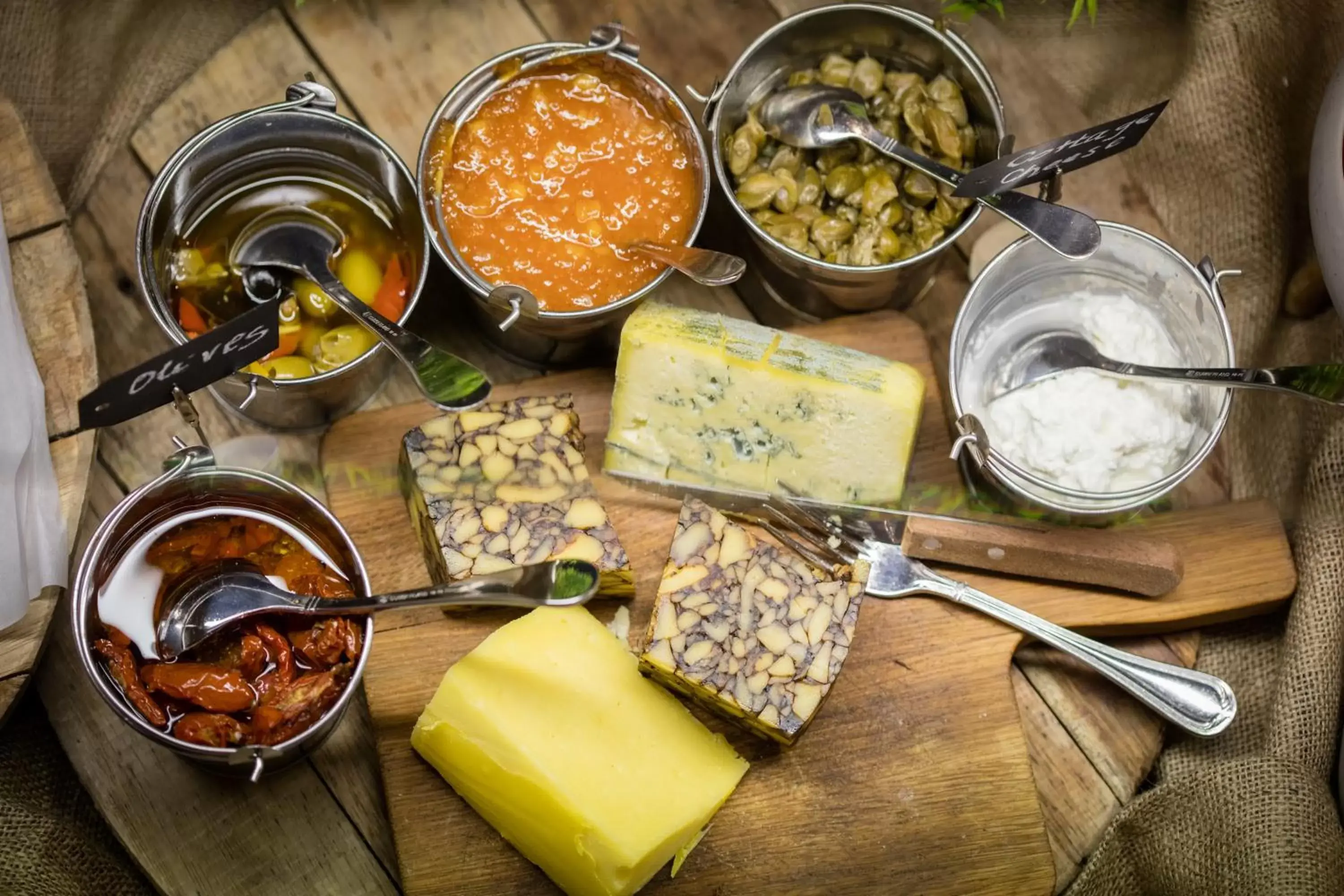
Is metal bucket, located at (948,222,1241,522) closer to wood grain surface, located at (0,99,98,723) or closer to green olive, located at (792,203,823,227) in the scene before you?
green olive, located at (792,203,823,227)

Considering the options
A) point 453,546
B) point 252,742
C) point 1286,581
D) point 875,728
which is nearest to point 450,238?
point 453,546

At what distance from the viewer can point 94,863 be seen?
2.20m

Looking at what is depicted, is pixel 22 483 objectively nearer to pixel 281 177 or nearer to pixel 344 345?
pixel 344 345

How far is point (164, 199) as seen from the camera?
2.19 meters

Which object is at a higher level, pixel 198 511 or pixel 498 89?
pixel 498 89

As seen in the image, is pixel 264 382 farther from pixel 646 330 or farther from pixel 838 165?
pixel 838 165

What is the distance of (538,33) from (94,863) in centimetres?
182

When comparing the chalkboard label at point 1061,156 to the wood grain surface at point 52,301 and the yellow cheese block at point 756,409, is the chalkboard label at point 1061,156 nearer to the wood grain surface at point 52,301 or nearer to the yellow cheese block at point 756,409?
the yellow cheese block at point 756,409

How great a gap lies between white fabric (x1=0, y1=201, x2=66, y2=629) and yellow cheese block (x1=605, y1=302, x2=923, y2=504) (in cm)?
98

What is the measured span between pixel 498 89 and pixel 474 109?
0.06 m

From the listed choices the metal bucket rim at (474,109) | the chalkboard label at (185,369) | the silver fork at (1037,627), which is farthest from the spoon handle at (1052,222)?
the chalkboard label at (185,369)

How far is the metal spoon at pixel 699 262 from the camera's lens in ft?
7.13

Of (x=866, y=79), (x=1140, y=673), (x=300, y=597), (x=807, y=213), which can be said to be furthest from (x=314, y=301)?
(x=1140, y=673)

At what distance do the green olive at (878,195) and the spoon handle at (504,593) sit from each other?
92 cm
